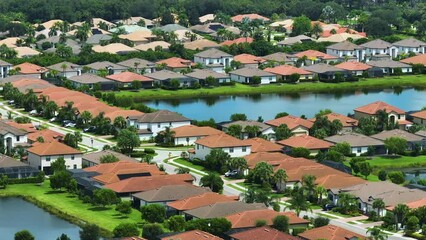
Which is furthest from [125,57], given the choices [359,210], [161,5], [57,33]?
Answer: [359,210]

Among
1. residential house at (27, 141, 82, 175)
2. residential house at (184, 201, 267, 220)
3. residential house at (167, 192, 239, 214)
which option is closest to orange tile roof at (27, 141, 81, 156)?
residential house at (27, 141, 82, 175)

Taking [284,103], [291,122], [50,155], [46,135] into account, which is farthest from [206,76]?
[50,155]

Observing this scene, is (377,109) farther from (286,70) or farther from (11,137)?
(286,70)

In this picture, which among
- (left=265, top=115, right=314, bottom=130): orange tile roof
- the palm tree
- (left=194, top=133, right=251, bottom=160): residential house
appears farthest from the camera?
(left=265, top=115, right=314, bottom=130): orange tile roof

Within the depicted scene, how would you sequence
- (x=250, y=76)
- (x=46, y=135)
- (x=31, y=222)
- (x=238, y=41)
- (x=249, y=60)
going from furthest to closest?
(x=238, y=41) → (x=249, y=60) → (x=250, y=76) → (x=46, y=135) → (x=31, y=222)

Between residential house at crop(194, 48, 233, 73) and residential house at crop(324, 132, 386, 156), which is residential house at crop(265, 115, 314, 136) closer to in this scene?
residential house at crop(324, 132, 386, 156)
